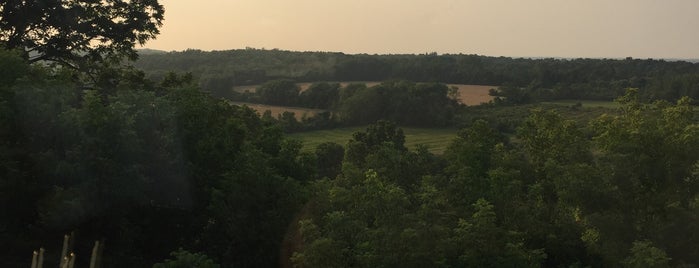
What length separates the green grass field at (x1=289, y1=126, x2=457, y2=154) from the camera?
75.2 metres

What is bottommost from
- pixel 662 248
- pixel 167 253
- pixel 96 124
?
pixel 167 253

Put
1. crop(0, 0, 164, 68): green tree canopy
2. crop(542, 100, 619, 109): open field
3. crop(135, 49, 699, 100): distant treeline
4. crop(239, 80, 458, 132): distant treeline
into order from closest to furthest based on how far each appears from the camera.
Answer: crop(0, 0, 164, 68): green tree canopy, crop(239, 80, 458, 132): distant treeline, crop(542, 100, 619, 109): open field, crop(135, 49, 699, 100): distant treeline

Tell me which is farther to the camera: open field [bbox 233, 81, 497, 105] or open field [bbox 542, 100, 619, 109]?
open field [bbox 233, 81, 497, 105]

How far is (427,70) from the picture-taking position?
129875mm

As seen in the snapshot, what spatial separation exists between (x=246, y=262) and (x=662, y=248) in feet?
35.9

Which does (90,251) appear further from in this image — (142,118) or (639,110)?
(639,110)

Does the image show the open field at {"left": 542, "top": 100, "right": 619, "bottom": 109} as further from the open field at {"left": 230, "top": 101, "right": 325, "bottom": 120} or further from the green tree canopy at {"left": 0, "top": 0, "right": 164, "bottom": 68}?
the green tree canopy at {"left": 0, "top": 0, "right": 164, "bottom": 68}

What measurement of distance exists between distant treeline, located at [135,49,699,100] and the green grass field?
23.2 meters

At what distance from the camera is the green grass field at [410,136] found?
7525 centimetres

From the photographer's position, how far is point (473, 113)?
3757 inches

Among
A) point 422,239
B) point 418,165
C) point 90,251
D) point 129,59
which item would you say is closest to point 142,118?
point 90,251

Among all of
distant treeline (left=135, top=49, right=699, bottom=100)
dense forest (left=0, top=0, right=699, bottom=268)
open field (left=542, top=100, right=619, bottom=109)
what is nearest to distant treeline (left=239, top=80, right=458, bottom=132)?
distant treeline (left=135, top=49, right=699, bottom=100)

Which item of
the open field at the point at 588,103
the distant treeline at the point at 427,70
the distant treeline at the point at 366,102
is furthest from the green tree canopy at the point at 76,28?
the open field at the point at 588,103

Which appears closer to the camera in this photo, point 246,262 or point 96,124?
point 96,124
